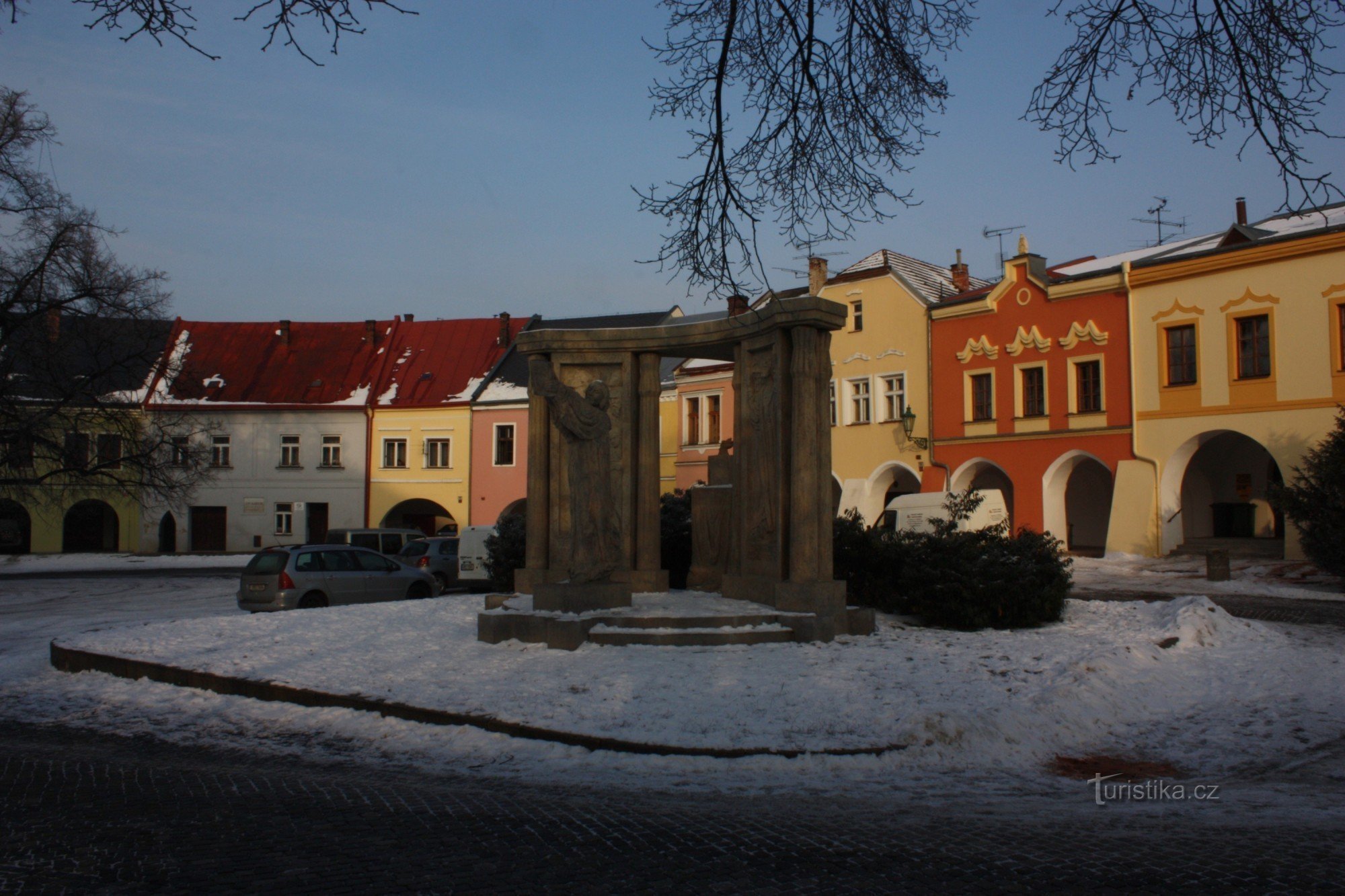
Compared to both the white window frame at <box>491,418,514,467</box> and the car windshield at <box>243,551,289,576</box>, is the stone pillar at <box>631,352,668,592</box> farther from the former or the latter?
the white window frame at <box>491,418,514,467</box>

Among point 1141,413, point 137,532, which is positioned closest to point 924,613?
point 1141,413

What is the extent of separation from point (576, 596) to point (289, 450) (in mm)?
37475

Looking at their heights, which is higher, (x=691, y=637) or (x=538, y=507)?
(x=538, y=507)

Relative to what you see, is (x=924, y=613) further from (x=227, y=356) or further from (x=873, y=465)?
(x=227, y=356)

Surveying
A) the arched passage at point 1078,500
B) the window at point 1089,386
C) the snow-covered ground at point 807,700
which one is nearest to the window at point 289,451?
the arched passage at point 1078,500

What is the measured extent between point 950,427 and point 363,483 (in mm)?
24965

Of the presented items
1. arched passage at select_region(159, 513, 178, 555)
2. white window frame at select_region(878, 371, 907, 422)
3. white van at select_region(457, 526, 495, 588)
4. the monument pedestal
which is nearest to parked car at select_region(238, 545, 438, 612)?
white van at select_region(457, 526, 495, 588)

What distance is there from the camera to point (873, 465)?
36.7 meters

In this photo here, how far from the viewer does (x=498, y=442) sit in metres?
44.5

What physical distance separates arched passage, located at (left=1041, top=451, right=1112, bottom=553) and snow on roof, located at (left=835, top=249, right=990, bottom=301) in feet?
24.4

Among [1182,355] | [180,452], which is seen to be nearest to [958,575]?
[1182,355]

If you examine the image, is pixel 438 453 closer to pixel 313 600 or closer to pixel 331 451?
pixel 331 451

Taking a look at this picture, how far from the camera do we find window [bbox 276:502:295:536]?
4509 centimetres

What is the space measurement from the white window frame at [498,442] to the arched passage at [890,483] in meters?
15.6
